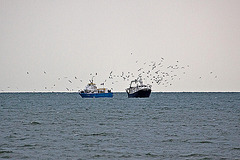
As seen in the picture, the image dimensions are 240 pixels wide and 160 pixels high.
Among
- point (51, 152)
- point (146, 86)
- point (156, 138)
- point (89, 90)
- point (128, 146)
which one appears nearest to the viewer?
point (51, 152)

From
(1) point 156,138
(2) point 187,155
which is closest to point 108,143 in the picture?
(1) point 156,138

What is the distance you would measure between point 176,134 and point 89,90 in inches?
5102

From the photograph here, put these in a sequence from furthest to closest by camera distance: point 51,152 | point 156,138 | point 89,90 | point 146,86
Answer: point 89,90 < point 146,86 < point 156,138 < point 51,152

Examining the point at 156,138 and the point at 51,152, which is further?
the point at 156,138

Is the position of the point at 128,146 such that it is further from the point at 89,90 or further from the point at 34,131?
the point at 89,90

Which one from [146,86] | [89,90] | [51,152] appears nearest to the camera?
[51,152]

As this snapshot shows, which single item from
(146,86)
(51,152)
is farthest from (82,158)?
(146,86)

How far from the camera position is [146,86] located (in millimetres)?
147000

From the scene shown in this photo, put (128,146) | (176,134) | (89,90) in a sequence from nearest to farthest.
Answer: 1. (128,146)
2. (176,134)
3. (89,90)

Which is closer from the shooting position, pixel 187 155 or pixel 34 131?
pixel 187 155

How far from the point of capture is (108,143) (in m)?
28.9

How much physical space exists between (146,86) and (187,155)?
123 m

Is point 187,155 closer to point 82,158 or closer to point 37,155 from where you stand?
point 82,158

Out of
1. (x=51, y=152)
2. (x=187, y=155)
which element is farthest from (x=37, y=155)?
(x=187, y=155)
